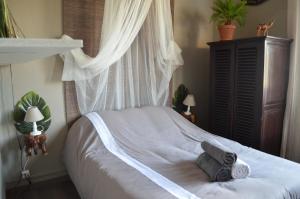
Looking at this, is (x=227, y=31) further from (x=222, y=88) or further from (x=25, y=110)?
(x=25, y=110)

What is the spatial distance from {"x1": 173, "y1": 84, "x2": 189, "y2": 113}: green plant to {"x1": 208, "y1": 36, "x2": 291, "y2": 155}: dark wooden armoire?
51 cm

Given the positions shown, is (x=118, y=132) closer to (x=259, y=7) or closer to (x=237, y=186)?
(x=237, y=186)

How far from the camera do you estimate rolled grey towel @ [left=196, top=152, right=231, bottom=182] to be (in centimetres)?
166

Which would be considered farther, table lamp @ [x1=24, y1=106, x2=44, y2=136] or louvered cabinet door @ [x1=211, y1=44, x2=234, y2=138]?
louvered cabinet door @ [x1=211, y1=44, x2=234, y2=138]

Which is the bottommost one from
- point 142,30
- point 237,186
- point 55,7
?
point 237,186

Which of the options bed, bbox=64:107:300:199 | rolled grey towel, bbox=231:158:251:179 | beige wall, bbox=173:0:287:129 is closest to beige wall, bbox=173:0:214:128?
beige wall, bbox=173:0:287:129

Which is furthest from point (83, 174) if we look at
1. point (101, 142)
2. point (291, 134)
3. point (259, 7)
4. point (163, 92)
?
point (259, 7)

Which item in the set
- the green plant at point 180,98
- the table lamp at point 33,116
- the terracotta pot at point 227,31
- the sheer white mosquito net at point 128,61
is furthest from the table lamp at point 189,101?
the table lamp at point 33,116

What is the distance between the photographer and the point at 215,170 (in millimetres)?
1684

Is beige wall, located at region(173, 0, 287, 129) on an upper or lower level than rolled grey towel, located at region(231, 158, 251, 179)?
upper

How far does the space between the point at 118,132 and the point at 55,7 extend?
4.71 feet

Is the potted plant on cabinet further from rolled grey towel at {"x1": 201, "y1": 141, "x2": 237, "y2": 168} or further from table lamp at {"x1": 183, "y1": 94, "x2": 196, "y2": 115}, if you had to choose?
rolled grey towel at {"x1": 201, "y1": 141, "x2": 237, "y2": 168}

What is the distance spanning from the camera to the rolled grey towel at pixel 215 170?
166cm

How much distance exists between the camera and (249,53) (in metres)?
2.79
